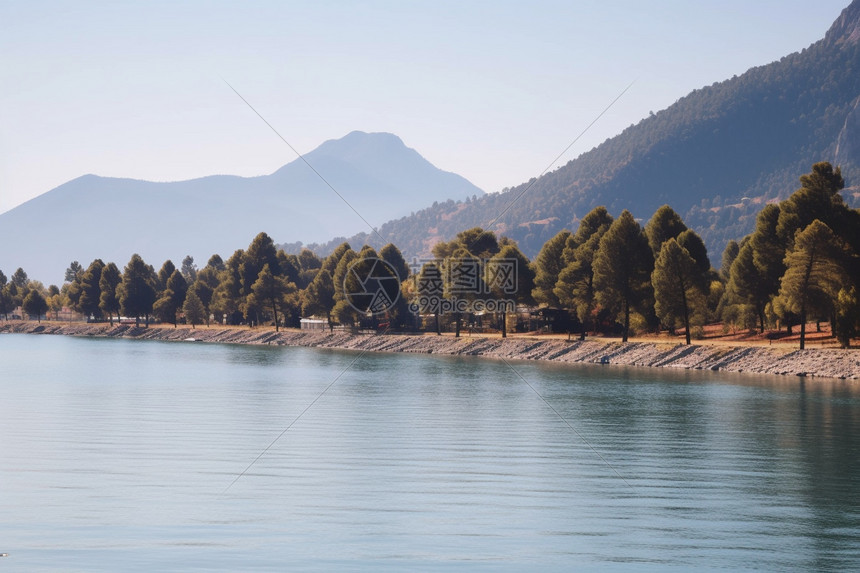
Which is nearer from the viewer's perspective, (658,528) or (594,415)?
(658,528)

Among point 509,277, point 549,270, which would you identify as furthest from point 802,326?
point 509,277

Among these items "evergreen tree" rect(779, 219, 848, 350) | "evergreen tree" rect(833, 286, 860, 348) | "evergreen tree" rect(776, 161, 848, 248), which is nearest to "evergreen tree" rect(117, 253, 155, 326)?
"evergreen tree" rect(776, 161, 848, 248)

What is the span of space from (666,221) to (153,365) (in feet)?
206

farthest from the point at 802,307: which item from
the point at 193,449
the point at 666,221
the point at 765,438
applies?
the point at 193,449

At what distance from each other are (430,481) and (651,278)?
71004mm

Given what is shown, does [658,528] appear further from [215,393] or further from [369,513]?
[215,393]

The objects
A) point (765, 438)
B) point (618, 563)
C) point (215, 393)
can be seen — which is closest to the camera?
point (618, 563)

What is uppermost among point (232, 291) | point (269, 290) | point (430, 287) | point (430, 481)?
point (232, 291)

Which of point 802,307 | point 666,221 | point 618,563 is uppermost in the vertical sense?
point 666,221

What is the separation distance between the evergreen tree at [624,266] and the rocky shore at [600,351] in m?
5.76

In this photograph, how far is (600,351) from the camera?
10388 cm

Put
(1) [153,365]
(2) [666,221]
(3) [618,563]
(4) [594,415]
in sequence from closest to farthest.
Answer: (3) [618,563] < (4) [594,415] < (1) [153,365] < (2) [666,221]

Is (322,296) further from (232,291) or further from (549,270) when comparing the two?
(549,270)

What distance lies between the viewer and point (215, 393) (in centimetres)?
6544
